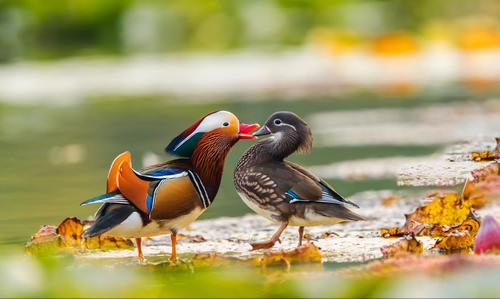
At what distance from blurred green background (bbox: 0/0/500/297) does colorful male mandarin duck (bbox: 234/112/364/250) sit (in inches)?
20.5

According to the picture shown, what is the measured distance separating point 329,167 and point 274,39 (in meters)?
12.7

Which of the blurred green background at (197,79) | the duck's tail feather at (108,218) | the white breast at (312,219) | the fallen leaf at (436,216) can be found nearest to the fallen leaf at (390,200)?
the blurred green background at (197,79)

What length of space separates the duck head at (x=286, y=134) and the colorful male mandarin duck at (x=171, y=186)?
0.57ft

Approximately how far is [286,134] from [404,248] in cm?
52

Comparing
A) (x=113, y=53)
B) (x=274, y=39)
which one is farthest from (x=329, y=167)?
(x=274, y=39)

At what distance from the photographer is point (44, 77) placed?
14.3 m

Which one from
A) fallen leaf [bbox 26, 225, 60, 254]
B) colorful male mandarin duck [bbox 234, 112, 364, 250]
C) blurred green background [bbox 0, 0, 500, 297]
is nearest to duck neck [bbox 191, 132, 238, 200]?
colorful male mandarin duck [bbox 234, 112, 364, 250]

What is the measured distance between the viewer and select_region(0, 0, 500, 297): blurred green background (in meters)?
5.97

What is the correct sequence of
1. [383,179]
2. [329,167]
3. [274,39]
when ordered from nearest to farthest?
[383,179] → [329,167] → [274,39]

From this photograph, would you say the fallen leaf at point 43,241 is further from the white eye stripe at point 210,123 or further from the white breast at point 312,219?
the white breast at point 312,219

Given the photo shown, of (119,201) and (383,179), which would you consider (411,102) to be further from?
(119,201)

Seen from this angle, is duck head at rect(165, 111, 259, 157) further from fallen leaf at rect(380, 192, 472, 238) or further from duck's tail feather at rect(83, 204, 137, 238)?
fallen leaf at rect(380, 192, 472, 238)

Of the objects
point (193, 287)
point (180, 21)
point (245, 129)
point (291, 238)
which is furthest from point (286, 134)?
point (180, 21)

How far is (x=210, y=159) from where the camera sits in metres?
3.68
